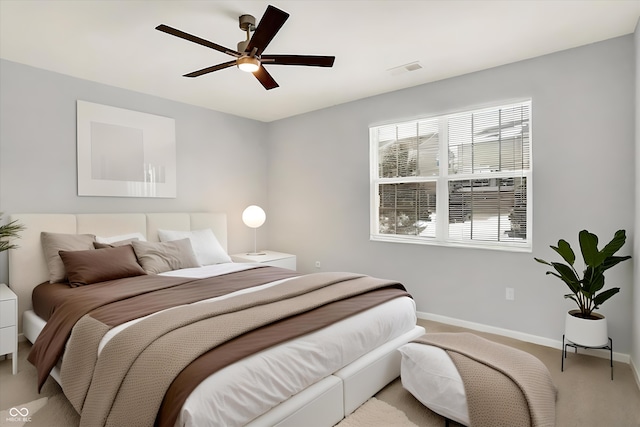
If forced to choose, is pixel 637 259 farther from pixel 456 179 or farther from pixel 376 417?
pixel 376 417

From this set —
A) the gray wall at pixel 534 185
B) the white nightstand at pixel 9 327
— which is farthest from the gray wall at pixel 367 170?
the white nightstand at pixel 9 327

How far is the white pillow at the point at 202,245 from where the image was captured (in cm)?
396

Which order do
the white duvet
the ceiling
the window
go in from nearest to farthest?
the white duvet → the ceiling → the window

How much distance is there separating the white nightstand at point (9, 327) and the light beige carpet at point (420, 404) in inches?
6.8

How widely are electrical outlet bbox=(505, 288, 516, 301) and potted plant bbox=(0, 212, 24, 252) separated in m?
4.30

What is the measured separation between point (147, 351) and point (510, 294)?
10.0 ft

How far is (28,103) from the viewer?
336 centimetres

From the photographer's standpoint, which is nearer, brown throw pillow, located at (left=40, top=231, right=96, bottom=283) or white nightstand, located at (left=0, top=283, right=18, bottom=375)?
white nightstand, located at (left=0, top=283, right=18, bottom=375)

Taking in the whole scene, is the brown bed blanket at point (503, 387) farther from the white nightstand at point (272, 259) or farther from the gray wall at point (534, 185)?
the white nightstand at point (272, 259)

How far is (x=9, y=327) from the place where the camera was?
8.78 ft

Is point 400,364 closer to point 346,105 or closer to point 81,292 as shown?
point 81,292

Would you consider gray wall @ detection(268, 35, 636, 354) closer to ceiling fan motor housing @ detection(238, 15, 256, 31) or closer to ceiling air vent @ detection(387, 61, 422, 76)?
ceiling air vent @ detection(387, 61, 422, 76)

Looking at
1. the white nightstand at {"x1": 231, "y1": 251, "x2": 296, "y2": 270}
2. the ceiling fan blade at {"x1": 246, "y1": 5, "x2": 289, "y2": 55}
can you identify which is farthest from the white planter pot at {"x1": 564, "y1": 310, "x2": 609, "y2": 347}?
the white nightstand at {"x1": 231, "y1": 251, "x2": 296, "y2": 270}

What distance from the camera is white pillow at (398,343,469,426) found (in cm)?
194
